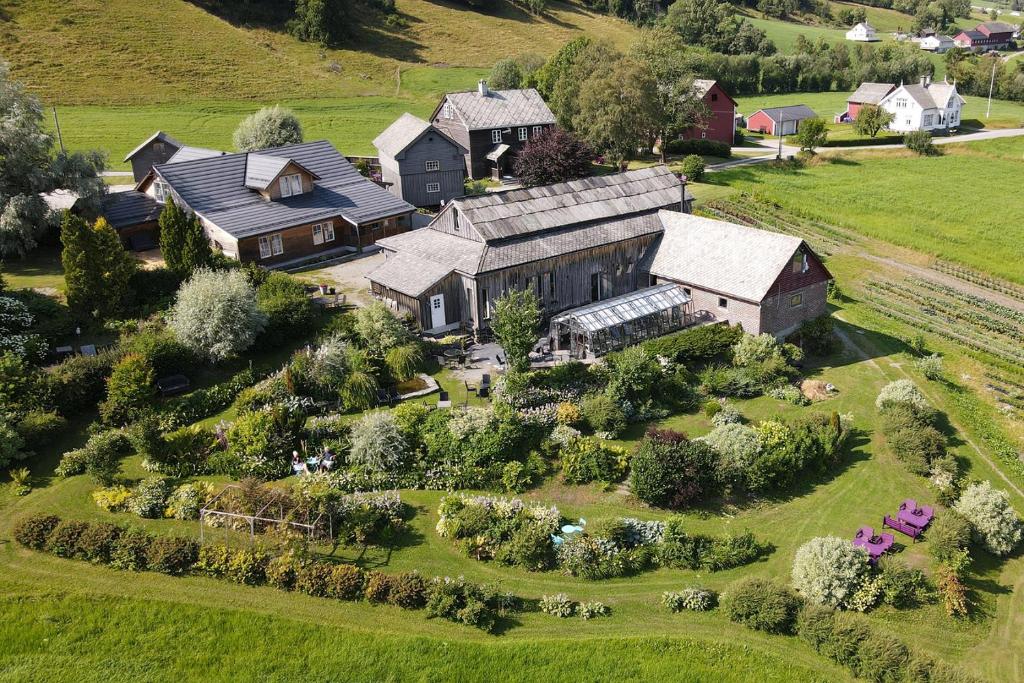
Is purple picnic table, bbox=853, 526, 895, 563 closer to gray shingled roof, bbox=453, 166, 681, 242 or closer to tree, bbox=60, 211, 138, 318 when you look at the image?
gray shingled roof, bbox=453, 166, 681, 242

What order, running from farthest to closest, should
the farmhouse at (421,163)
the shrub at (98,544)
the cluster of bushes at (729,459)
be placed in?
the farmhouse at (421,163) → the cluster of bushes at (729,459) → the shrub at (98,544)

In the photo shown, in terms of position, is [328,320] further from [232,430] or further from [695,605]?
[695,605]

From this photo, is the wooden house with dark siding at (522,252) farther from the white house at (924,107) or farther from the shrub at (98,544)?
the white house at (924,107)

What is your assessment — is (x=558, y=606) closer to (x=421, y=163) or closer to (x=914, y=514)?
(x=914, y=514)

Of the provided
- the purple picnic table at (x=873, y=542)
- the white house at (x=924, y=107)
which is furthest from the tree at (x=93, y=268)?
the white house at (x=924, y=107)

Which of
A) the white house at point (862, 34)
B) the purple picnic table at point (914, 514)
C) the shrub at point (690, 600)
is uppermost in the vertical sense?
the white house at point (862, 34)

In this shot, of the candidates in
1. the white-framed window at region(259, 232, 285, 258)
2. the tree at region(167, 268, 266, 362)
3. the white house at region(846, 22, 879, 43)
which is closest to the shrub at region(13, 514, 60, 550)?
the tree at region(167, 268, 266, 362)

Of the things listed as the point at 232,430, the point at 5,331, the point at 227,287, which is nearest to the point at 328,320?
the point at 227,287
